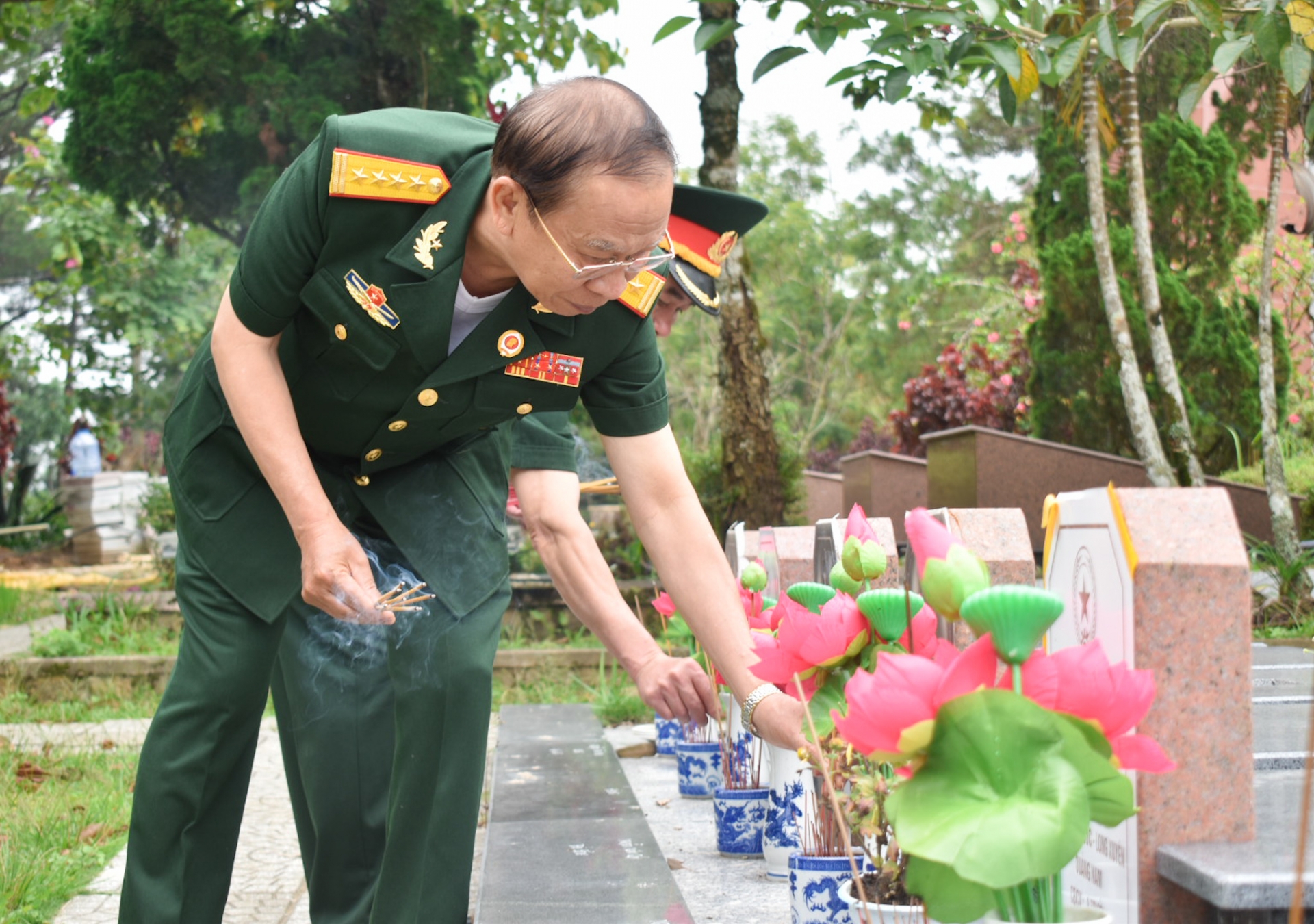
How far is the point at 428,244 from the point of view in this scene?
1941mm

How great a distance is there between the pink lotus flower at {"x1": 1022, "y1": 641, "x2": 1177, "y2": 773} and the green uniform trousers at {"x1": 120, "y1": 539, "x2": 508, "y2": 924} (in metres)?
1.30

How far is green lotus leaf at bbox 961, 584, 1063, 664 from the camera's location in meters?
0.97

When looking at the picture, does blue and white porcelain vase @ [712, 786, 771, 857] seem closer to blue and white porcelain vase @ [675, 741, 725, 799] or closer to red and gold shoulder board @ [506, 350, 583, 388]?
blue and white porcelain vase @ [675, 741, 725, 799]

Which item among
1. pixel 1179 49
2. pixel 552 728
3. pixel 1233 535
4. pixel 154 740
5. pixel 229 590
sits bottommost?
pixel 552 728

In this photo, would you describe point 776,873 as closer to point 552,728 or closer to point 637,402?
point 637,402

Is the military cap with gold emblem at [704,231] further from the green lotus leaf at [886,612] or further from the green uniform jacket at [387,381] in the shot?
the green lotus leaf at [886,612]

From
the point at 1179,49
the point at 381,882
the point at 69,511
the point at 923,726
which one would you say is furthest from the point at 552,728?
the point at 69,511

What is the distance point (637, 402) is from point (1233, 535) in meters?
1.05

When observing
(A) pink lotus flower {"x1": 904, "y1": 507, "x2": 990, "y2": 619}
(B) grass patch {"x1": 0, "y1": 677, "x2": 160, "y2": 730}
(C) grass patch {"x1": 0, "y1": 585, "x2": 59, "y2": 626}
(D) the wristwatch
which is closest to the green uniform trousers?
(D) the wristwatch

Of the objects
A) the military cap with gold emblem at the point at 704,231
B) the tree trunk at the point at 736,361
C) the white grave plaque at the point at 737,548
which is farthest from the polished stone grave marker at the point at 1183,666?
the tree trunk at the point at 736,361

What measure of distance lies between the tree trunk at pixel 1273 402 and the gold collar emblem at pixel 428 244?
537cm

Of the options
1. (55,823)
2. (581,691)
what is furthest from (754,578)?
(581,691)

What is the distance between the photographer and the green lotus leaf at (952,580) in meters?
1.02

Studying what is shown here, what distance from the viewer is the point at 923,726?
0.95 meters
